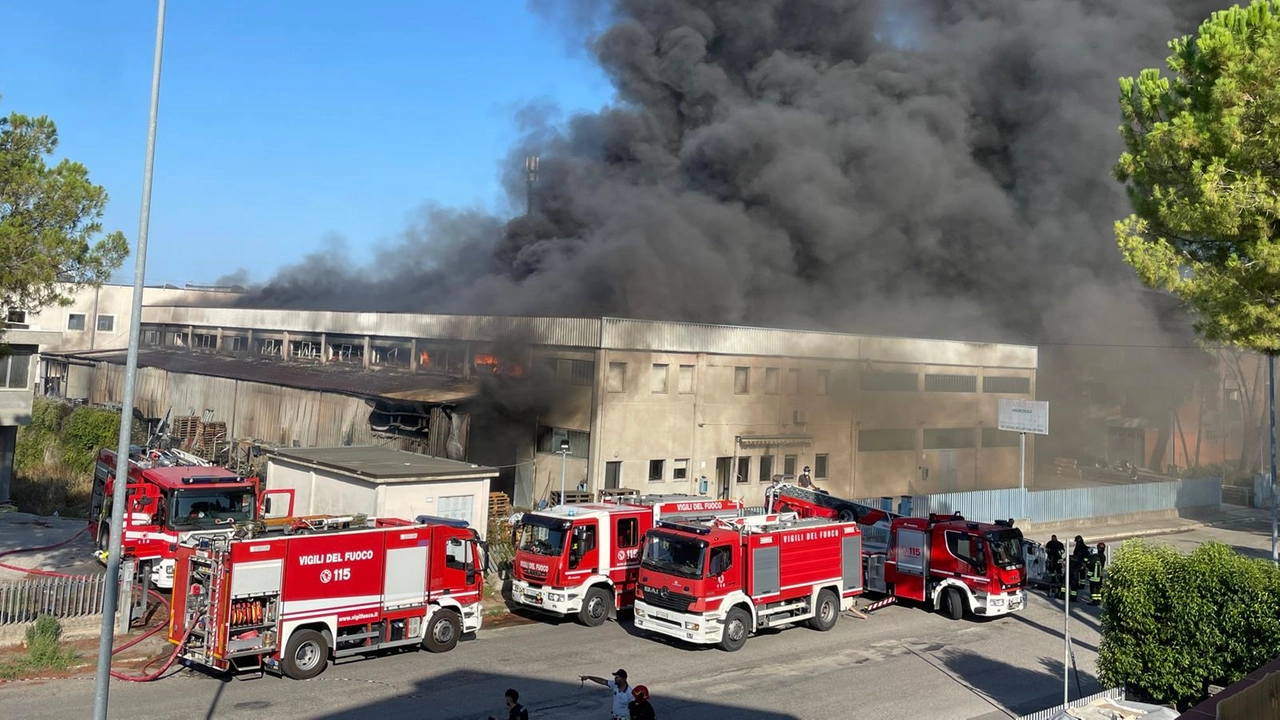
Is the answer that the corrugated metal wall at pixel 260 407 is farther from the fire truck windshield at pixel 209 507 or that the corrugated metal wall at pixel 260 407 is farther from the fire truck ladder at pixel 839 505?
the fire truck ladder at pixel 839 505

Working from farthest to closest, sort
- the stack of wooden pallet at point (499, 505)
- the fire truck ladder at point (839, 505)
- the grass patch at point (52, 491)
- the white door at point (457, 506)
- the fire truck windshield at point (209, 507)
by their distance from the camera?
the grass patch at point (52, 491)
the stack of wooden pallet at point (499, 505)
the fire truck ladder at point (839, 505)
the white door at point (457, 506)
the fire truck windshield at point (209, 507)

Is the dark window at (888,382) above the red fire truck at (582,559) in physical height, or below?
above

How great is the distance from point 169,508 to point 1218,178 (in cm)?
1598

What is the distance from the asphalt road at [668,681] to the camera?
10312mm

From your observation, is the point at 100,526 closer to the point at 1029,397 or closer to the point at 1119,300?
the point at 1029,397

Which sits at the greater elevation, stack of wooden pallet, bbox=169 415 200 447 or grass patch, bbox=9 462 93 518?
stack of wooden pallet, bbox=169 415 200 447

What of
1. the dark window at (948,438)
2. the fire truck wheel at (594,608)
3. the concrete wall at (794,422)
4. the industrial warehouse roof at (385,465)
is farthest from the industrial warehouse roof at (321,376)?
the dark window at (948,438)

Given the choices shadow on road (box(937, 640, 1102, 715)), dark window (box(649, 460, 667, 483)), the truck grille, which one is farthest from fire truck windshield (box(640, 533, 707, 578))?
dark window (box(649, 460, 667, 483))

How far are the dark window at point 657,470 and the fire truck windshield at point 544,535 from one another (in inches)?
356

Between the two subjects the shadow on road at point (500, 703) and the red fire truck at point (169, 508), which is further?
the red fire truck at point (169, 508)

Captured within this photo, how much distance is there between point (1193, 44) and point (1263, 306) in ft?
12.6

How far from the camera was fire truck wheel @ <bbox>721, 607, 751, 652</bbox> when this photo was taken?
521 inches

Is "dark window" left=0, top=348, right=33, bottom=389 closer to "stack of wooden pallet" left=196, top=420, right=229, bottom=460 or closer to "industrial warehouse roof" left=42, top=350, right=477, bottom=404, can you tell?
"stack of wooden pallet" left=196, top=420, right=229, bottom=460

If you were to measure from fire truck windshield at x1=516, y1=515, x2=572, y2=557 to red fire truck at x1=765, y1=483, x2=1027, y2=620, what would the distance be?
6241mm
